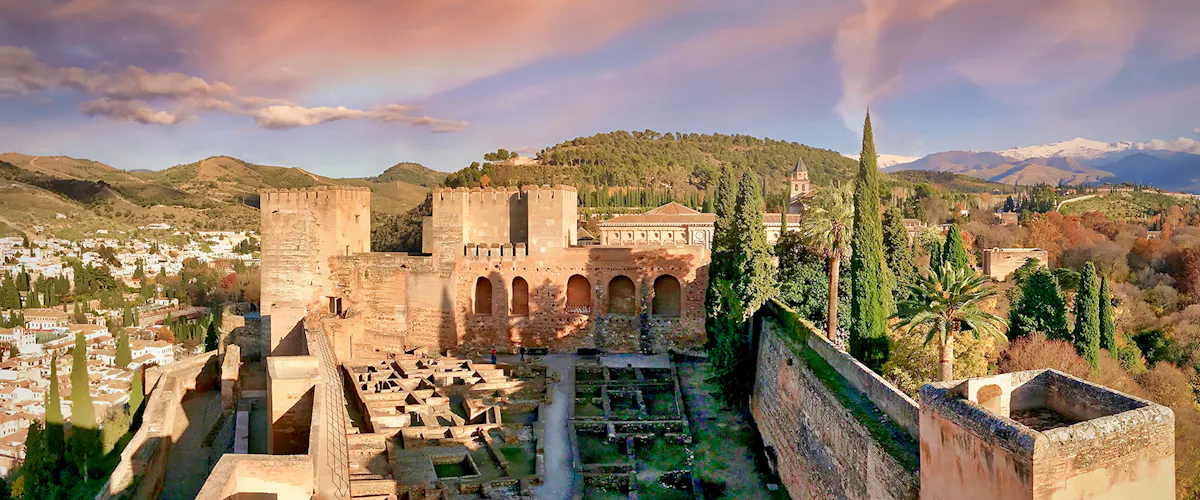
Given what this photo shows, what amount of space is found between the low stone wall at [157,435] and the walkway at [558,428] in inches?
344

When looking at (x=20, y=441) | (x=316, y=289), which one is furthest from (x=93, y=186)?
(x=316, y=289)

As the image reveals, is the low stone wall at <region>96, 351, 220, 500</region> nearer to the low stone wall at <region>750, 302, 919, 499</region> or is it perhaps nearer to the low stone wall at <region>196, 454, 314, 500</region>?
the low stone wall at <region>196, 454, 314, 500</region>

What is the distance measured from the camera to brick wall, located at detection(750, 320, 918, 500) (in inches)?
380

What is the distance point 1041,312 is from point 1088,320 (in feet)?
4.92

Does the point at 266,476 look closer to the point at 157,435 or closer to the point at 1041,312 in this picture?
the point at 157,435

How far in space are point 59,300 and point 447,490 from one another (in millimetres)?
83491

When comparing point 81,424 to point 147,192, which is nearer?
point 81,424

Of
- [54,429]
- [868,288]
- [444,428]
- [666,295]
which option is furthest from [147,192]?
[868,288]

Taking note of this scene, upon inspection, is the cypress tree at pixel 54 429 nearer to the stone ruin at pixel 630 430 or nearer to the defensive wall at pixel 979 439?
the stone ruin at pixel 630 430

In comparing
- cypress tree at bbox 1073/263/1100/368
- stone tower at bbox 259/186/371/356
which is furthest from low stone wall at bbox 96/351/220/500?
cypress tree at bbox 1073/263/1100/368

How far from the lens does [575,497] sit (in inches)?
573

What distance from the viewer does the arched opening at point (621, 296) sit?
2512 centimetres

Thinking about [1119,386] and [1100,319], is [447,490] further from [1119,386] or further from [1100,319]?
[1100,319]

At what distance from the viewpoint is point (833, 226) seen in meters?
17.9
